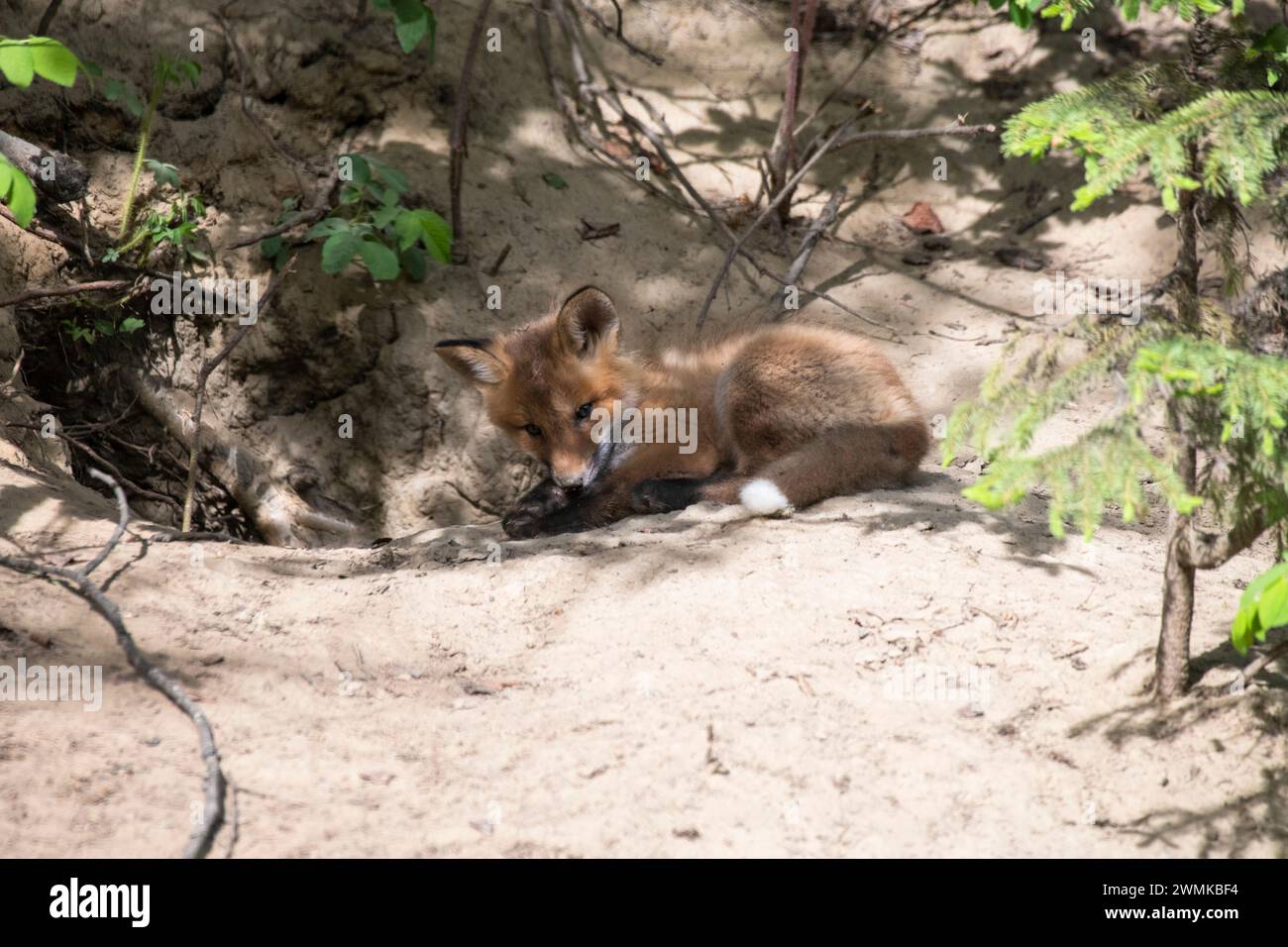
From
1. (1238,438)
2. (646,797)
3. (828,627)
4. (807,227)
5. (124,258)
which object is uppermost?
(807,227)

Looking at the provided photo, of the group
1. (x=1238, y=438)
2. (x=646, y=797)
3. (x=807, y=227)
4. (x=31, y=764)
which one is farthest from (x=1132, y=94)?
(x=807, y=227)

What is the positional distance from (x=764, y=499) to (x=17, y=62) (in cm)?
259

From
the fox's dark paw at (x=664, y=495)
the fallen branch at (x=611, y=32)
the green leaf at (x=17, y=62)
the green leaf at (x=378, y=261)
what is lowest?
the fox's dark paw at (x=664, y=495)

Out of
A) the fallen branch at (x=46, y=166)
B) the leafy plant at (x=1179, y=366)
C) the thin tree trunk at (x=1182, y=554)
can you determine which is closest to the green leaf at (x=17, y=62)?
the fallen branch at (x=46, y=166)

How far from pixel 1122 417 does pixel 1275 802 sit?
1032 mm

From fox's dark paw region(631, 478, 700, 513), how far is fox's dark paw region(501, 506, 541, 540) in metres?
0.41

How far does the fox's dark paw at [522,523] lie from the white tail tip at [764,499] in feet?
2.97

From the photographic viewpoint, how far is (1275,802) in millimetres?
2271

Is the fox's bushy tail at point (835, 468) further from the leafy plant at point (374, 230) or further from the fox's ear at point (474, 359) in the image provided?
the leafy plant at point (374, 230)

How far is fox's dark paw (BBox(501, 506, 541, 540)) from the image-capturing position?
418 centimetres

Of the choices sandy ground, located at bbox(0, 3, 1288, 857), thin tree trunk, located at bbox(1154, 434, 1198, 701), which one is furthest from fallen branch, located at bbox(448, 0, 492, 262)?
thin tree trunk, located at bbox(1154, 434, 1198, 701)

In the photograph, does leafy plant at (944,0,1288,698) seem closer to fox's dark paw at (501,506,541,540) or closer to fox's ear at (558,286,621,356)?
fox's ear at (558,286,621,356)

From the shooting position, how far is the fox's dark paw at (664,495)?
162 inches

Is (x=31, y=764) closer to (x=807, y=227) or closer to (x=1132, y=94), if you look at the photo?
(x=1132, y=94)
